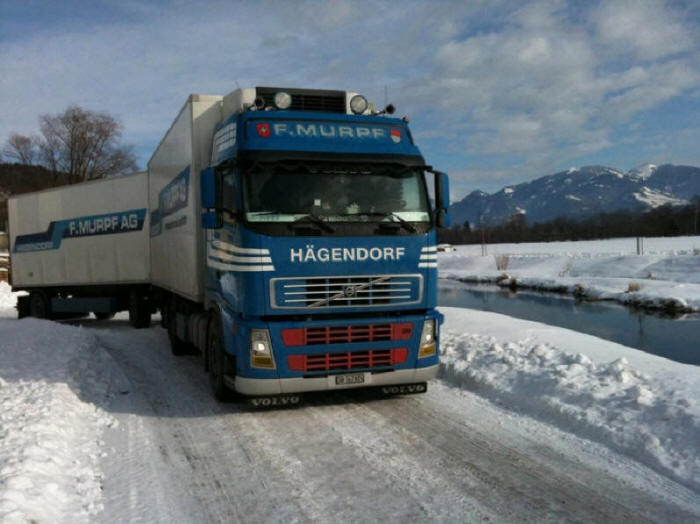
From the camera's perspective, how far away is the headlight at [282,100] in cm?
722

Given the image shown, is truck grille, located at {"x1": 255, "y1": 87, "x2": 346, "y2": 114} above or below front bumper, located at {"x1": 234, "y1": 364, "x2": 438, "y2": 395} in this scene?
above

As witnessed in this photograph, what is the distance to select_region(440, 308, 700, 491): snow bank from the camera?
5336 millimetres

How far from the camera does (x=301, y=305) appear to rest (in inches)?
253

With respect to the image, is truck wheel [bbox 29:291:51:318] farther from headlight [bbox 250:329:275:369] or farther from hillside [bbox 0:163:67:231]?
hillside [bbox 0:163:67:231]

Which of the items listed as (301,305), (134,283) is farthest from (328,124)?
(134,283)

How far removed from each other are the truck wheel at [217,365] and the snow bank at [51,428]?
1.27 metres

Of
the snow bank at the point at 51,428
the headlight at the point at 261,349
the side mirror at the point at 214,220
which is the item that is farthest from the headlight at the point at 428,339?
the snow bank at the point at 51,428

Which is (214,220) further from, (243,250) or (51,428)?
(51,428)

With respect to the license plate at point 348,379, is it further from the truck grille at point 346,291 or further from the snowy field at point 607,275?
the snowy field at point 607,275

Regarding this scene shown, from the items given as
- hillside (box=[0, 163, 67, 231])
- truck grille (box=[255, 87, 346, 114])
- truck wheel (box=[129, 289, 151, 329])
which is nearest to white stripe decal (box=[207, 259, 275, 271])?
truck grille (box=[255, 87, 346, 114])

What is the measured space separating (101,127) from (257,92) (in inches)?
2235

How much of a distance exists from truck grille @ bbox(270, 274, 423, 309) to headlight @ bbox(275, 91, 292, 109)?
2232 mm

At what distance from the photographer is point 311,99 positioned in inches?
301

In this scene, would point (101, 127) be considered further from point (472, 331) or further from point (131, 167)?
point (472, 331)
